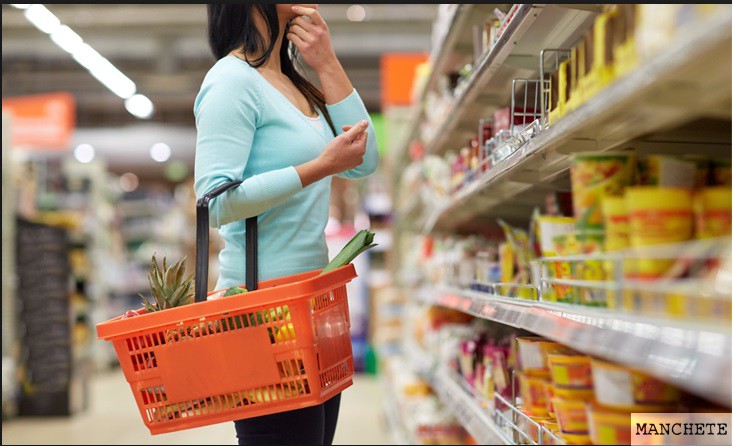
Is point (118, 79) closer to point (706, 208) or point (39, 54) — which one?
point (39, 54)

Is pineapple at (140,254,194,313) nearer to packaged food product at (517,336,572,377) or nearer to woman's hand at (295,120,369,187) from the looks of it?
woman's hand at (295,120,369,187)

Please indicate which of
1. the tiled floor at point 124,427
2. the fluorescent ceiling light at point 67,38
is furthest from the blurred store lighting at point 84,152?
the tiled floor at point 124,427

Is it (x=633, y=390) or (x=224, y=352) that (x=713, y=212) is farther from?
(x=224, y=352)

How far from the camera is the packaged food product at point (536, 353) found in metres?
1.69

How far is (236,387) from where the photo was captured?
1538mm

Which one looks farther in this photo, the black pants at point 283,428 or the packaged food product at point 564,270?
the black pants at point 283,428

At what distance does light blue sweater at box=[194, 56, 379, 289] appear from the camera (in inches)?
61.4

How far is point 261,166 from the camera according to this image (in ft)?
5.54

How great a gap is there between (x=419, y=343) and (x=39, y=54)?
9.08 metres

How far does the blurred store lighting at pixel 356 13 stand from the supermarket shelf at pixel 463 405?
6807 mm

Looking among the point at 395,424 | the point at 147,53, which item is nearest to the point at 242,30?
the point at 395,424

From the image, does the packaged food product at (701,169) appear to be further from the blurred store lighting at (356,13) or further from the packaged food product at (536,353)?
the blurred store lighting at (356,13)

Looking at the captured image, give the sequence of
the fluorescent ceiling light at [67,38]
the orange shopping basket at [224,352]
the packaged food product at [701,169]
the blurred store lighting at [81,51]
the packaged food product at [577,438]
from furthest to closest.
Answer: the fluorescent ceiling light at [67,38]
the blurred store lighting at [81,51]
the orange shopping basket at [224,352]
the packaged food product at [577,438]
the packaged food product at [701,169]

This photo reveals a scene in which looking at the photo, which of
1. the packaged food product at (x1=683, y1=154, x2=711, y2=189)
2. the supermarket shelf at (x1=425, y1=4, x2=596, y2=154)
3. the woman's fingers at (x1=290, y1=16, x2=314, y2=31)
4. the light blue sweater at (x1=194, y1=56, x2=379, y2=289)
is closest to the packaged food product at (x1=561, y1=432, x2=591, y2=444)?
the packaged food product at (x1=683, y1=154, x2=711, y2=189)
